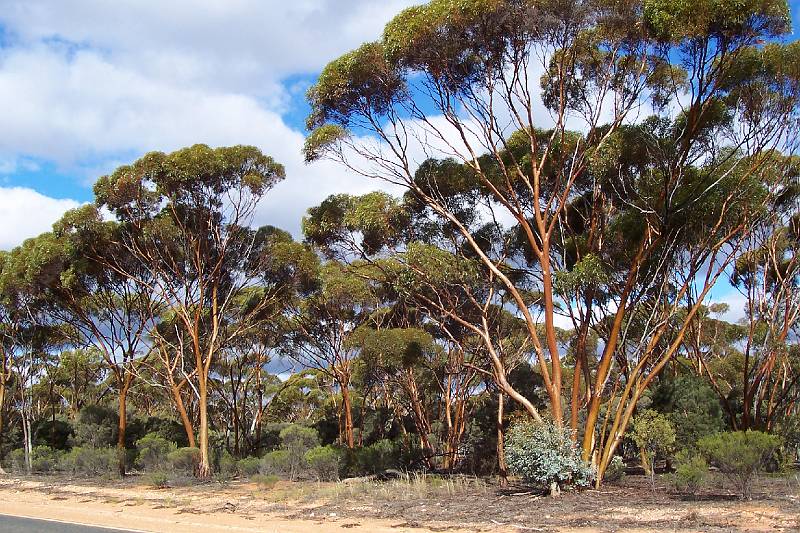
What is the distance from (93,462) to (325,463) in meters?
9.41

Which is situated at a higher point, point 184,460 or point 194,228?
point 194,228

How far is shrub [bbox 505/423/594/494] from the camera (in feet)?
50.1

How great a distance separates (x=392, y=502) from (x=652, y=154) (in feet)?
35.9

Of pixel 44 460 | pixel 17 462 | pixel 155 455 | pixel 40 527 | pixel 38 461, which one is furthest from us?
pixel 17 462

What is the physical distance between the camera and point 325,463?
24.8 m

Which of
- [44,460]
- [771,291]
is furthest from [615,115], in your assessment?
[44,460]

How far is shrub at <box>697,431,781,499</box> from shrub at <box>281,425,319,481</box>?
15.6 meters

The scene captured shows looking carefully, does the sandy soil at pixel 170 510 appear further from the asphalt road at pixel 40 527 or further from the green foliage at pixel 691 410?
the green foliage at pixel 691 410

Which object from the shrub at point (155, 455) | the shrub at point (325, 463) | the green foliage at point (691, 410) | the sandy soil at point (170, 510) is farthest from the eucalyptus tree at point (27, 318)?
the green foliage at point (691, 410)

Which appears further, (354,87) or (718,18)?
(354,87)

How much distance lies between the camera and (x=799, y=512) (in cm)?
1133

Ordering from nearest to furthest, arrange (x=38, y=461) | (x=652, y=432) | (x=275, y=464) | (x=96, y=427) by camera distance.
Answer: (x=652, y=432), (x=275, y=464), (x=38, y=461), (x=96, y=427)

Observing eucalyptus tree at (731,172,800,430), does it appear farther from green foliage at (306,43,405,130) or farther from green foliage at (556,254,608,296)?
green foliage at (306,43,405,130)

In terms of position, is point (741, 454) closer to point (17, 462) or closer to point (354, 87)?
point (354, 87)
